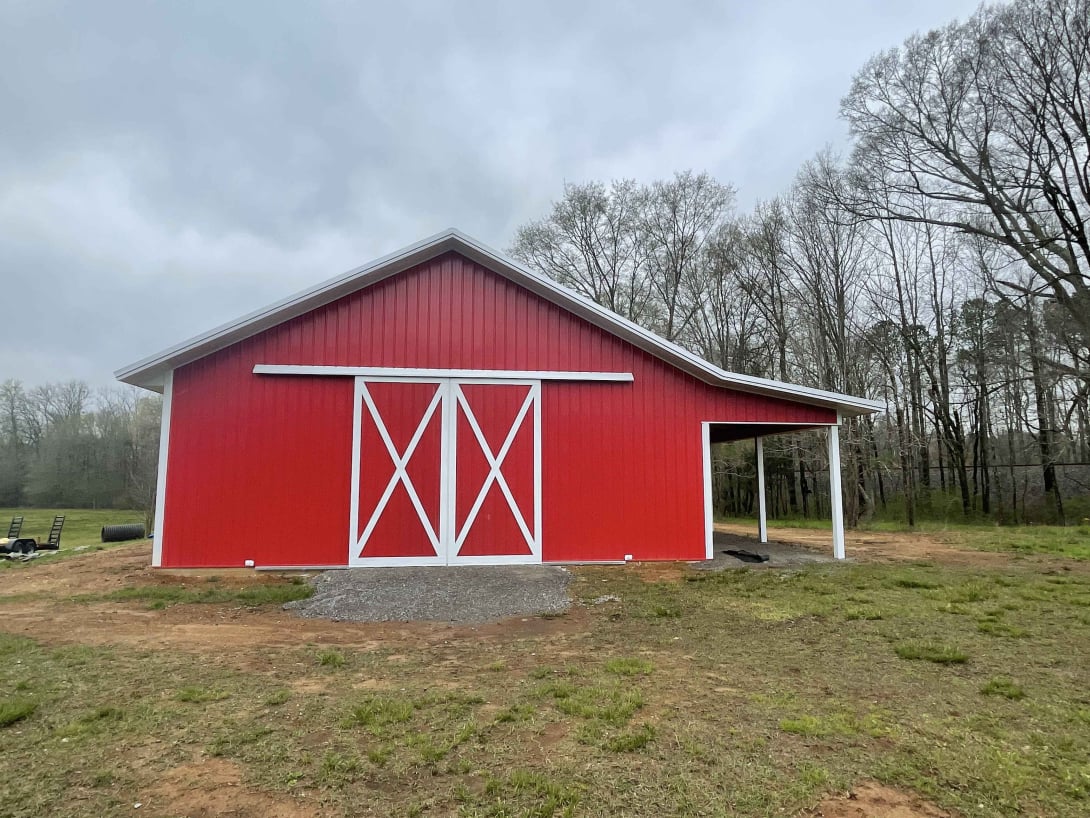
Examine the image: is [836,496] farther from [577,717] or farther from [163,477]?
[163,477]

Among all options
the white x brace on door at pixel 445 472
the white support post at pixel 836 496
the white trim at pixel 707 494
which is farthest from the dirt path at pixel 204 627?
the white support post at pixel 836 496

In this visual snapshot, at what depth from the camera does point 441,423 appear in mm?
9438

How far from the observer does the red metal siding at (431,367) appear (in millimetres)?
8898

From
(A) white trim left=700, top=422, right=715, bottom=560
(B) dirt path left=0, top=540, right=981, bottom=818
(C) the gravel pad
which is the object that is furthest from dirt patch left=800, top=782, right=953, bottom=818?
(A) white trim left=700, top=422, right=715, bottom=560

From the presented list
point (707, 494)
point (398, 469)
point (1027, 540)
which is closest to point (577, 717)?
point (398, 469)

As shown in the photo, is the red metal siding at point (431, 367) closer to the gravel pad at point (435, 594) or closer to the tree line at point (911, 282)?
the gravel pad at point (435, 594)

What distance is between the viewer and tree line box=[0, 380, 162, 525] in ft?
114

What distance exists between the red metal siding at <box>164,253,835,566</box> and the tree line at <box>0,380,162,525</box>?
1135 inches

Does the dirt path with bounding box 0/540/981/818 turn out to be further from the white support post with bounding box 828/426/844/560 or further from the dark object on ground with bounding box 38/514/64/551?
the dark object on ground with bounding box 38/514/64/551

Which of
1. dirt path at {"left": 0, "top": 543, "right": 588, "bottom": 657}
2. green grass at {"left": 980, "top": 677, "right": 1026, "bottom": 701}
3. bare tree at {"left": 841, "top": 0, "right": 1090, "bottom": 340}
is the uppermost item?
bare tree at {"left": 841, "top": 0, "right": 1090, "bottom": 340}

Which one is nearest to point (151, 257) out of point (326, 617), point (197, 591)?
point (197, 591)

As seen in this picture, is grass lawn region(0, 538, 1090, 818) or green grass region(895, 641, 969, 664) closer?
grass lawn region(0, 538, 1090, 818)

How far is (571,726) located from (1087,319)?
1902 centimetres

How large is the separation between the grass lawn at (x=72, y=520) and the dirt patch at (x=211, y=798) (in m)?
25.5
